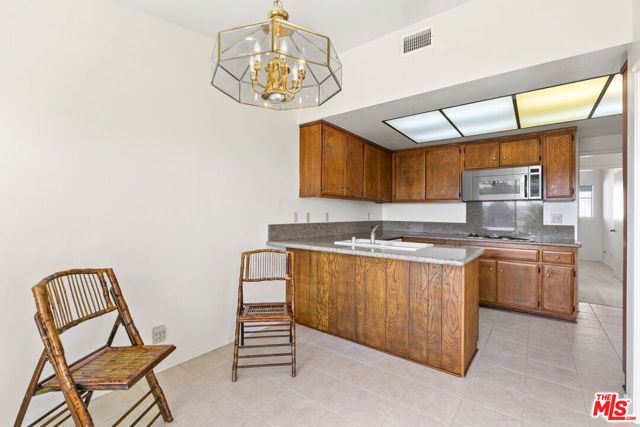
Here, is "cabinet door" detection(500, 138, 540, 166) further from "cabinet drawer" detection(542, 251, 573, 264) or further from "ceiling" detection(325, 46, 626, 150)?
"cabinet drawer" detection(542, 251, 573, 264)

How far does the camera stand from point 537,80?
7.22 ft

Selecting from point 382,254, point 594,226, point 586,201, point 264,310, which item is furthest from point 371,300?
point 586,201

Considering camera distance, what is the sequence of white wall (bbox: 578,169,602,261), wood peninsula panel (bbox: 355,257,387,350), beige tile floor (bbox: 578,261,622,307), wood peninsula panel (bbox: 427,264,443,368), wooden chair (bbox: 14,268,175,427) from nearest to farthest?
wooden chair (bbox: 14,268,175,427) → wood peninsula panel (bbox: 427,264,443,368) → wood peninsula panel (bbox: 355,257,387,350) → beige tile floor (bbox: 578,261,622,307) → white wall (bbox: 578,169,602,261)

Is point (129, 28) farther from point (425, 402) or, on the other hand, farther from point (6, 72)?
point (425, 402)

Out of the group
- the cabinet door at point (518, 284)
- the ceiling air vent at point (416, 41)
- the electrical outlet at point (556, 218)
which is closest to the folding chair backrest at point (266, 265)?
the ceiling air vent at point (416, 41)

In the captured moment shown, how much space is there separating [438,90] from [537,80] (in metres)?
0.70

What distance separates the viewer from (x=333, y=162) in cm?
345

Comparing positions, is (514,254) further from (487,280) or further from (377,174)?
(377,174)

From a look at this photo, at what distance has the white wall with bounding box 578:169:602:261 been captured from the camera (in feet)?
23.1

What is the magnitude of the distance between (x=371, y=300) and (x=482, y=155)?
2762mm

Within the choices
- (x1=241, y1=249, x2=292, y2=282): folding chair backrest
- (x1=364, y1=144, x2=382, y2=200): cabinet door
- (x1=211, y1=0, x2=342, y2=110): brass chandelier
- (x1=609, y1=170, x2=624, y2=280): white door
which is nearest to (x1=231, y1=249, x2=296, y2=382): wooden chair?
(x1=241, y1=249, x2=292, y2=282): folding chair backrest

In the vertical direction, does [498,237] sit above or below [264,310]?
above

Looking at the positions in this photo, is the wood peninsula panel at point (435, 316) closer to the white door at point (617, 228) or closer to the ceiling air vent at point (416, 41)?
the ceiling air vent at point (416, 41)

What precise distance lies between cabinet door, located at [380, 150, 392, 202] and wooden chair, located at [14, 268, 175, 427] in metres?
3.59
